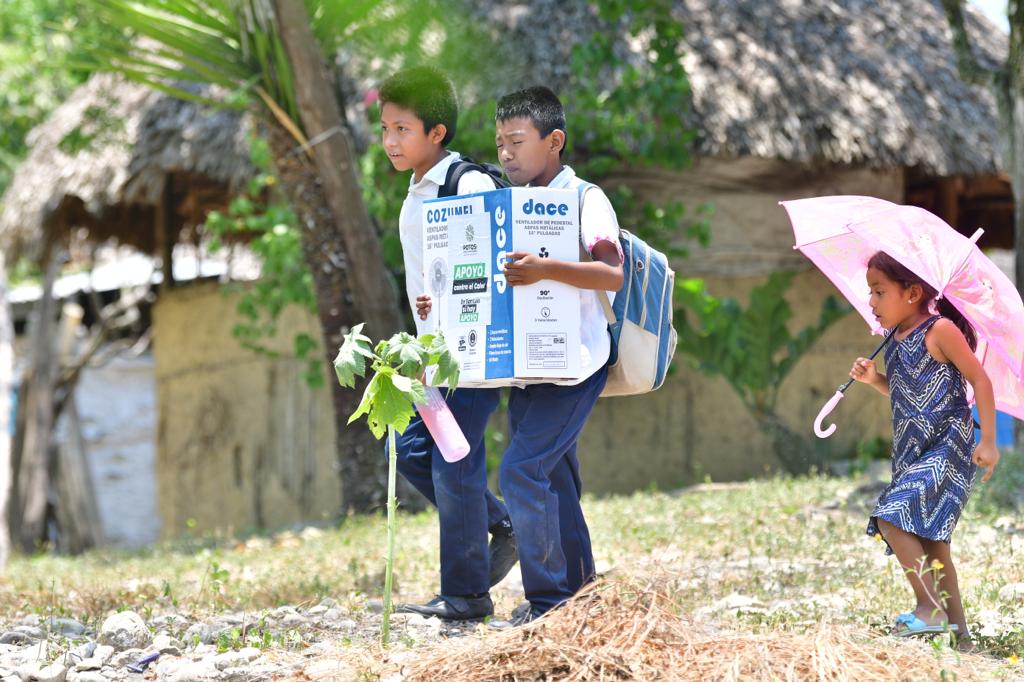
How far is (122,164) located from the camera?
9242mm

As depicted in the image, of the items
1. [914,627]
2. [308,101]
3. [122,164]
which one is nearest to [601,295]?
[914,627]

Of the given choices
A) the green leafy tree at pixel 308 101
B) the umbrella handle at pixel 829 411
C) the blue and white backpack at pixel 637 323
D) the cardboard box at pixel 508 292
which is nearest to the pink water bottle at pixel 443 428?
the cardboard box at pixel 508 292

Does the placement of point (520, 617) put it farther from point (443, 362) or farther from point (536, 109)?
point (536, 109)

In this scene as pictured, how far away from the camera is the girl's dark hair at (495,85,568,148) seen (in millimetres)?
3352

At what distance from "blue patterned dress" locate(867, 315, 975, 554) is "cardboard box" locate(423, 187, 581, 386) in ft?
3.08

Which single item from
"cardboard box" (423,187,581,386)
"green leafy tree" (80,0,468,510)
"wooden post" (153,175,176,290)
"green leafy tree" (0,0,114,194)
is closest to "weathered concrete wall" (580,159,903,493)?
"green leafy tree" (80,0,468,510)

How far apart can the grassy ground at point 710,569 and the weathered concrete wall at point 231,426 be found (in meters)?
Answer: 2.75

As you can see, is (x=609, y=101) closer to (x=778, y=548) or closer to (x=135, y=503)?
(x=778, y=548)

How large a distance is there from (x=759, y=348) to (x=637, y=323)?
4.91m

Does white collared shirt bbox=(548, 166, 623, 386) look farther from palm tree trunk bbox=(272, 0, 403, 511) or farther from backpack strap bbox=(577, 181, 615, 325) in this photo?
palm tree trunk bbox=(272, 0, 403, 511)

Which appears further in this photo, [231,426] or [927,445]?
[231,426]

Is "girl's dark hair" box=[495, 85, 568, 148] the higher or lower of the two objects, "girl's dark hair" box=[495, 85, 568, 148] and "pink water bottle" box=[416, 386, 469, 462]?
the higher

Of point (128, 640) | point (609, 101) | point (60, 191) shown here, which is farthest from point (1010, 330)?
point (60, 191)

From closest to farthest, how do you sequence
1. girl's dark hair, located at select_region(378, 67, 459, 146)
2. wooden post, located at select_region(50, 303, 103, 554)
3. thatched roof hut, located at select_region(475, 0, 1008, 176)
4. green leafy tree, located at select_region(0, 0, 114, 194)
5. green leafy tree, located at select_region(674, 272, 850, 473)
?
girl's dark hair, located at select_region(378, 67, 459, 146)
green leafy tree, located at select_region(674, 272, 850, 473)
thatched roof hut, located at select_region(475, 0, 1008, 176)
green leafy tree, located at select_region(0, 0, 114, 194)
wooden post, located at select_region(50, 303, 103, 554)
